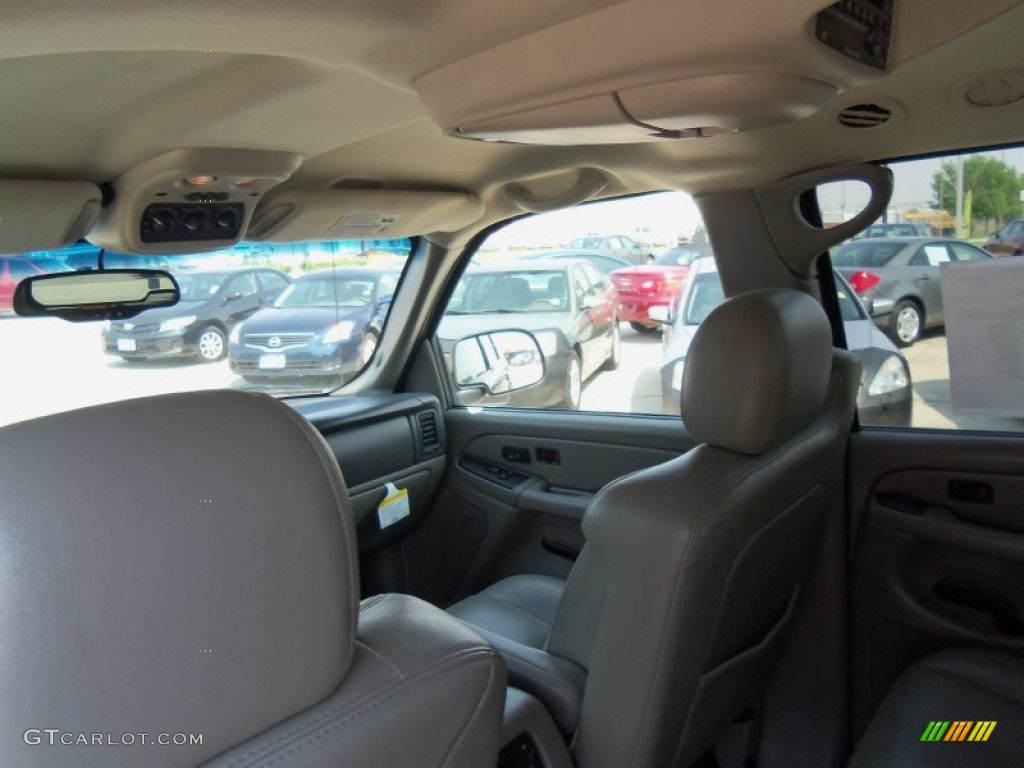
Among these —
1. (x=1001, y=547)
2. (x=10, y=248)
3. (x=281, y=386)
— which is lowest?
(x=1001, y=547)

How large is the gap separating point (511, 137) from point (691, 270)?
5.67 ft

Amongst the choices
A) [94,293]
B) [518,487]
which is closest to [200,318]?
[94,293]

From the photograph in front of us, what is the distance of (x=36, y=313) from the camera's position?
237 centimetres

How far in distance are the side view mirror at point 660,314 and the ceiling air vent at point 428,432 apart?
48.4 inches

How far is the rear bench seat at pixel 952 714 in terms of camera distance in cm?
184

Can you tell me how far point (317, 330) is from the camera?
→ 3.69 meters

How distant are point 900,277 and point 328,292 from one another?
2.44 meters

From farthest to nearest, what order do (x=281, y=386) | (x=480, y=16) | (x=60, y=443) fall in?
(x=281, y=386) → (x=480, y=16) → (x=60, y=443)

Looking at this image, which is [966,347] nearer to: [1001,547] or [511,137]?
[1001,547]

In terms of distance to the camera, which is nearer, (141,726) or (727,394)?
(141,726)

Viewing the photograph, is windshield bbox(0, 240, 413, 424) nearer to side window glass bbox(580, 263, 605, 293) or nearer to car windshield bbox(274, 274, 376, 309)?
car windshield bbox(274, 274, 376, 309)

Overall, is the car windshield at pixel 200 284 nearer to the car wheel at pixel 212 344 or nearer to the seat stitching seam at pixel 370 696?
the car wheel at pixel 212 344

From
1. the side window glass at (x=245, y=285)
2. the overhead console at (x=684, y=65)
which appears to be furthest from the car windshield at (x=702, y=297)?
the side window glass at (x=245, y=285)

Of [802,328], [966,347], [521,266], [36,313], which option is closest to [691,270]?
[521,266]
